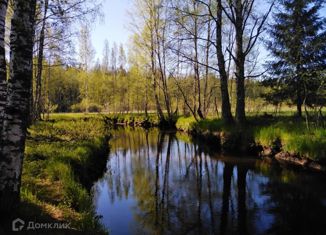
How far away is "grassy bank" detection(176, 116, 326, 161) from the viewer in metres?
9.41

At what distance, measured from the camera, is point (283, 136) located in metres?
11.1

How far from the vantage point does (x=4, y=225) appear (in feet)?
11.1

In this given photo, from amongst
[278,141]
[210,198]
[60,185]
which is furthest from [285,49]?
[60,185]

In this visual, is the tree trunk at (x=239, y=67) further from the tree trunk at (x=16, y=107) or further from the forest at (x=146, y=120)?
the tree trunk at (x=16, y=107)

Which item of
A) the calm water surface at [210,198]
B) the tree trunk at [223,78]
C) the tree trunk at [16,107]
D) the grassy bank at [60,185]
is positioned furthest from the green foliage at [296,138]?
the tree trunk at [16,107]

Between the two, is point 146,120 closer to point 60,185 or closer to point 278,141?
point 278,141

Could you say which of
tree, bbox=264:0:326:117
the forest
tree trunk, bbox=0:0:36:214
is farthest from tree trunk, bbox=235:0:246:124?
tree trunk, bbox=0:0:36:214

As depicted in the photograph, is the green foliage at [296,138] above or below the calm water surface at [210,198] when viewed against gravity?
above

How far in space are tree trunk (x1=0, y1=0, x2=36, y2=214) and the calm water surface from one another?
2.47m

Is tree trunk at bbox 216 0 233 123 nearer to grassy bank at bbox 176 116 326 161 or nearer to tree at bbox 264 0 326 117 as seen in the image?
grassy bank at bbox 176 116 326 161

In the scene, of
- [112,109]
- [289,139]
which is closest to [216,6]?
[289,139]

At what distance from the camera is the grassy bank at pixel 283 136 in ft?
30.9

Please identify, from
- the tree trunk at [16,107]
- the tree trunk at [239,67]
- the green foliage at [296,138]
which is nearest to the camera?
the tree trunk at [16,107]

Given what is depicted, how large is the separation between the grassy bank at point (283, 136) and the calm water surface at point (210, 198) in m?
0.97
